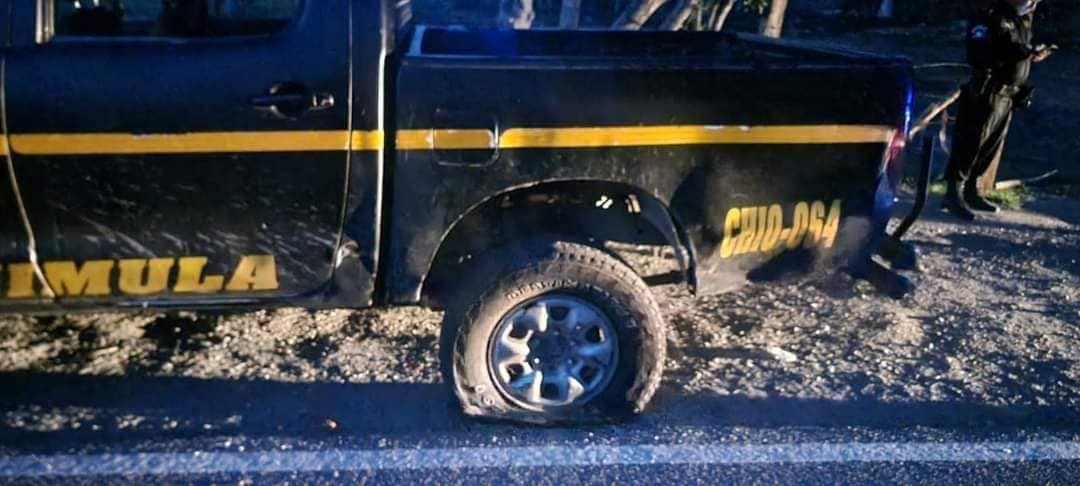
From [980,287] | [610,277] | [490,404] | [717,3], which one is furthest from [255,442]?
[717,3]

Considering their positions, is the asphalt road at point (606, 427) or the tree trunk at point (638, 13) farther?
the tree trunk at point (638, 13)

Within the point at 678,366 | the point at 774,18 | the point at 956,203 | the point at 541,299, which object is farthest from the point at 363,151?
the point at 774,18

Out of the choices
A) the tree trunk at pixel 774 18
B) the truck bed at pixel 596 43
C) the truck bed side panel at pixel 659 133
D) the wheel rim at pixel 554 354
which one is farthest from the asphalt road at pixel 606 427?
the tree trunk at pixel 774 18

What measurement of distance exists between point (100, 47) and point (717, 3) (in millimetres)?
6751

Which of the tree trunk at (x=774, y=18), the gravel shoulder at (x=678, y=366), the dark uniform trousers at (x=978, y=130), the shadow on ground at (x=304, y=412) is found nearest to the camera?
the shadow on ground at (x=304, y=412)

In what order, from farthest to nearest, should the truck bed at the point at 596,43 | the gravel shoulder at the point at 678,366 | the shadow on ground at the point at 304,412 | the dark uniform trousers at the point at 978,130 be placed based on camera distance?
the dark uniform trousers at the point at 978,130
the truck bed at the point at 596,43
the gravel shoulder at the point at 678,366
the shadow on ground at the point at 304,412

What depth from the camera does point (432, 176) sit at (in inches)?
150

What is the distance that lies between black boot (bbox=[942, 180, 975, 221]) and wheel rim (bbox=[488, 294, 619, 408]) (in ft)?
14.7

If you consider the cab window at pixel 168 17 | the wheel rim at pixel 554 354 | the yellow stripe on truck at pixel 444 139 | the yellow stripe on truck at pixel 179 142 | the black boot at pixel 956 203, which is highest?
the cab window at pixel 168 17

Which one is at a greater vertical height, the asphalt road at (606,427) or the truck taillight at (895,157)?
the truck taillight at (895,157)

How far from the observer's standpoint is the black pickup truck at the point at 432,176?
3.71 metres

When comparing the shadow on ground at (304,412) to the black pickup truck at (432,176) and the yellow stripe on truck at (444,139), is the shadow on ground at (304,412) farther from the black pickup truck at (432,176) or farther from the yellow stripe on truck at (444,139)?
the yellow stripe on truck at (444,139)

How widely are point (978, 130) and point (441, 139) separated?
538 centimetres

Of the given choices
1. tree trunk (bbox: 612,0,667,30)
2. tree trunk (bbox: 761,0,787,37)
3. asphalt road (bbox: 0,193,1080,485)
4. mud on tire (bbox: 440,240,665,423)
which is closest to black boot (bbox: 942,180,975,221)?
asphalt road (bbox: 0,193,1080,485)
